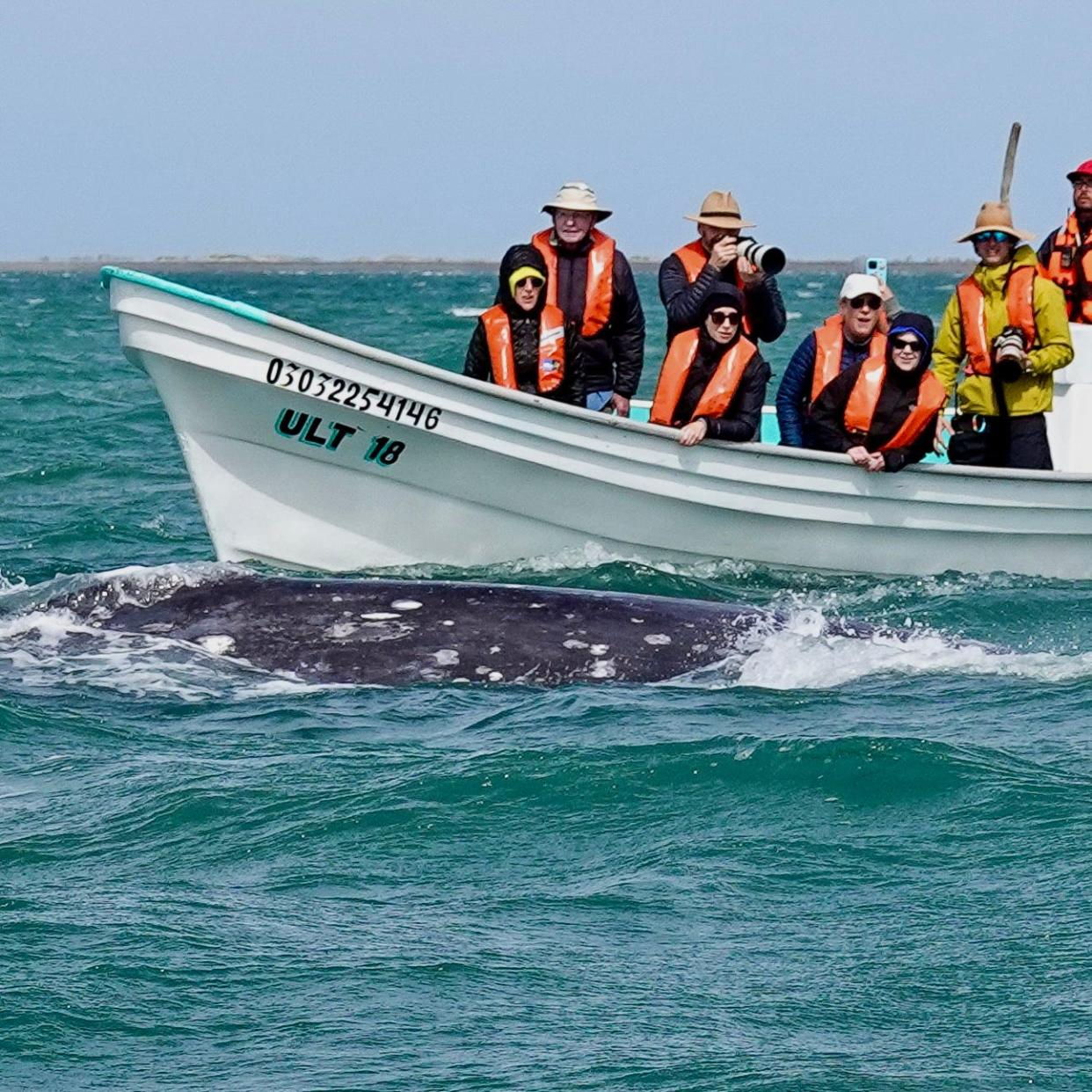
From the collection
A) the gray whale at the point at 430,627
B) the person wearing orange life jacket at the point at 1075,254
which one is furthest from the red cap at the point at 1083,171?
the gray whale at the point at 430,627

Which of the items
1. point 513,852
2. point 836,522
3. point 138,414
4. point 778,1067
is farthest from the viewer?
point 138,414

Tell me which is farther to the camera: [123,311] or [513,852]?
[123,311]

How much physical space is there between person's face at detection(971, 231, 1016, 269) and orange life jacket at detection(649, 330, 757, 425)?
1.67 meters

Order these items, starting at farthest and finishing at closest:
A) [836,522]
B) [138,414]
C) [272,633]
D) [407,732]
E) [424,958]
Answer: [138,414]
[836,522]
[272,633]
[407,732]
[424,958]

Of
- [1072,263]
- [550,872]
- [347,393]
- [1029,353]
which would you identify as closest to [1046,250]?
[1072,263]

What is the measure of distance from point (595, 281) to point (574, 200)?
556 mm

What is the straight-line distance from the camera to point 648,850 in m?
6.84

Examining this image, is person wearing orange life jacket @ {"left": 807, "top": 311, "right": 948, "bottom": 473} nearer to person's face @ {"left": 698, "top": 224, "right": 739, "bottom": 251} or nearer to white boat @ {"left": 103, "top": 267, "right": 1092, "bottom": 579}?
white boat @ {"left": 103, "top": 267, "right": 1092, "bottom": 579}

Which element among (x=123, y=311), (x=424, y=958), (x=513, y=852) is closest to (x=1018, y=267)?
(x=123, y=311)

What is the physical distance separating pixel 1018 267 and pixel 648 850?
7423mm

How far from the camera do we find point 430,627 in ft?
30.0

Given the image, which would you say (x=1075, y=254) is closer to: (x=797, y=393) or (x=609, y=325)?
(x=797, y=393)

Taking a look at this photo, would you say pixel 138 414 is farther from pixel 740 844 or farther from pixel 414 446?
pixel 740 844

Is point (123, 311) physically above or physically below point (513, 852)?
above
